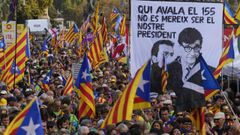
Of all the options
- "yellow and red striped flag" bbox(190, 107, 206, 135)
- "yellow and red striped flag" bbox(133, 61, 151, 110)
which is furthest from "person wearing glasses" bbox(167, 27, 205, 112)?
"yellow and red striped flag" bbox(133, 61, 151, 110)

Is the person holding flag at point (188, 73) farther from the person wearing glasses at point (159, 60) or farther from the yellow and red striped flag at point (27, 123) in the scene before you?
the yellow and red striped flag at point (27, 123)

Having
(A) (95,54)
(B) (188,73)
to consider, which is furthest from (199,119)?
(A) (95,54)

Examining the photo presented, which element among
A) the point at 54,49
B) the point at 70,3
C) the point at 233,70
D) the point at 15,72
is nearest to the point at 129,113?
the point at 15,72

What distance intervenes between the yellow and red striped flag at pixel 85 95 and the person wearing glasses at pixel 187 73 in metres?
1.34

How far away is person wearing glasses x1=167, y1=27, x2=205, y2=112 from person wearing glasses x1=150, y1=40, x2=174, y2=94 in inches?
7.0

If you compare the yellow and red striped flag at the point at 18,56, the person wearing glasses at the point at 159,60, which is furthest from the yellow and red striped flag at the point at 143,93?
the yellow and red striped flag at the point at 18,56

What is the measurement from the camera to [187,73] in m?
10.7

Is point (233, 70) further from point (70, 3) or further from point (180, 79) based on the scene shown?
point (70, 3)

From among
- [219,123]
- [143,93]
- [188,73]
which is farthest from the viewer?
[219,123]

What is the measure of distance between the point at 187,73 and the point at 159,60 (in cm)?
111

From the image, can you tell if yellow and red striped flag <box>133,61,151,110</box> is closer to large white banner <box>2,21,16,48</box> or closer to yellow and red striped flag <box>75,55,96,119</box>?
yellow and red striped flag <box>75,55,96,119</box>

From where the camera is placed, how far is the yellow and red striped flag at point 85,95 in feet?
38.6

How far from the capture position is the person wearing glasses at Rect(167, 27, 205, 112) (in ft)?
32.1

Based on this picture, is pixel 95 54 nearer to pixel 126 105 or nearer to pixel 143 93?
pixel 143 93
